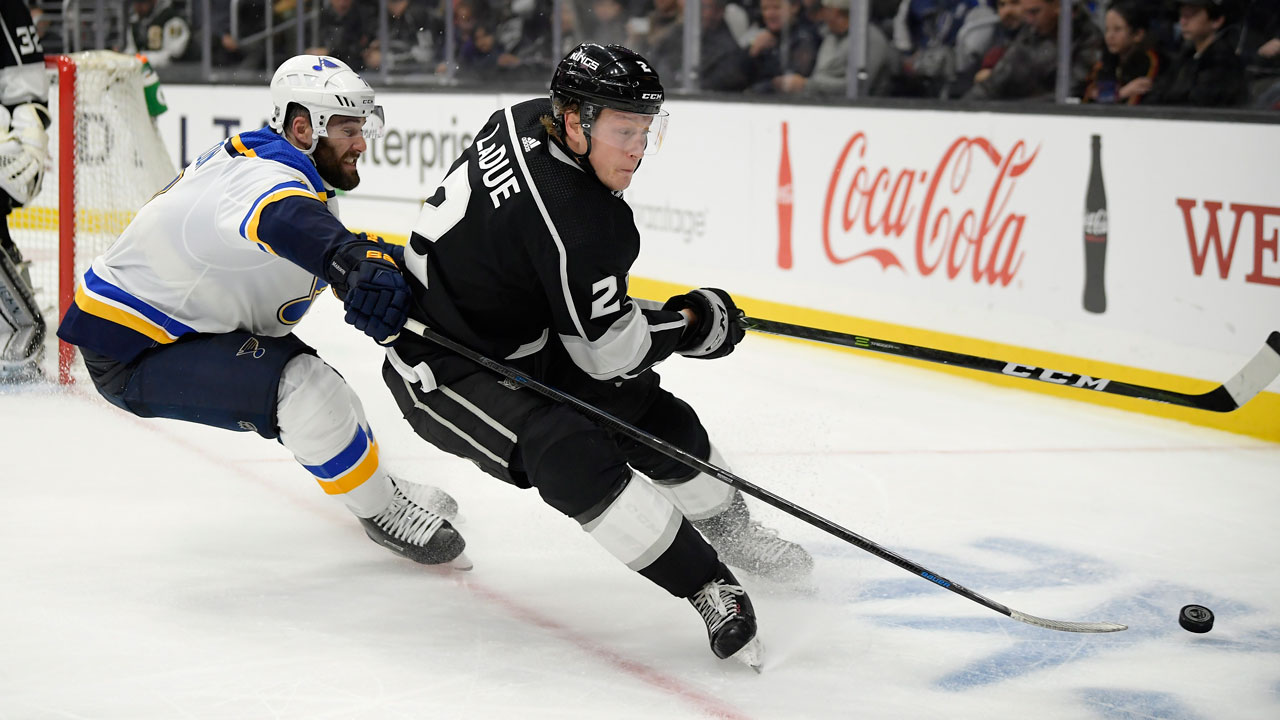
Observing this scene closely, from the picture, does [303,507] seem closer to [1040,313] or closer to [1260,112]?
[1040,313]

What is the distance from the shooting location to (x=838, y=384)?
14.8 ft

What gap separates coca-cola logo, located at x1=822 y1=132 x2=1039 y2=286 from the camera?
4512 mm

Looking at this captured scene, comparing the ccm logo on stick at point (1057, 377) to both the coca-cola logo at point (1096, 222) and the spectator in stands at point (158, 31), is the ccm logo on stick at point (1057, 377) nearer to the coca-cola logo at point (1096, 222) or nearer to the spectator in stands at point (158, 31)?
the coca-cola logo at point (1096, 222)

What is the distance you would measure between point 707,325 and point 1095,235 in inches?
92.0

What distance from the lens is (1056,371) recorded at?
2486 mm

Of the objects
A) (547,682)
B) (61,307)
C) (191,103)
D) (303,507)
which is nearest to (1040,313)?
(303,507)

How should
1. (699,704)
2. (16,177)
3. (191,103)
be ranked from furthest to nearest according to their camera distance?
(191,103) < (16,177) < (699,704)

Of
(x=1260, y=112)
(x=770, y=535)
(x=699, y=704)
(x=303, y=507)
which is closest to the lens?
(x=699, y=704)

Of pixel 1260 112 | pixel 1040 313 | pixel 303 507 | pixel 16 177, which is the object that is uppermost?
pixel 1260 112

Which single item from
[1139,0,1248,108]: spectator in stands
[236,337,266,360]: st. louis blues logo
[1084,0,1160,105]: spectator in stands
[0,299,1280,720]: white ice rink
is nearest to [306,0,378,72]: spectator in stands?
[0,299,1280,720]: white ice rink

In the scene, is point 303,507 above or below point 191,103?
below

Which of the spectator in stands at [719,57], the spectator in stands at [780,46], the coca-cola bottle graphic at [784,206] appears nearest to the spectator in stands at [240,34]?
the spectator in stands at [719,57]

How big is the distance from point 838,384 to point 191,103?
5097mm

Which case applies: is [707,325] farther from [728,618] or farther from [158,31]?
[158,31]
